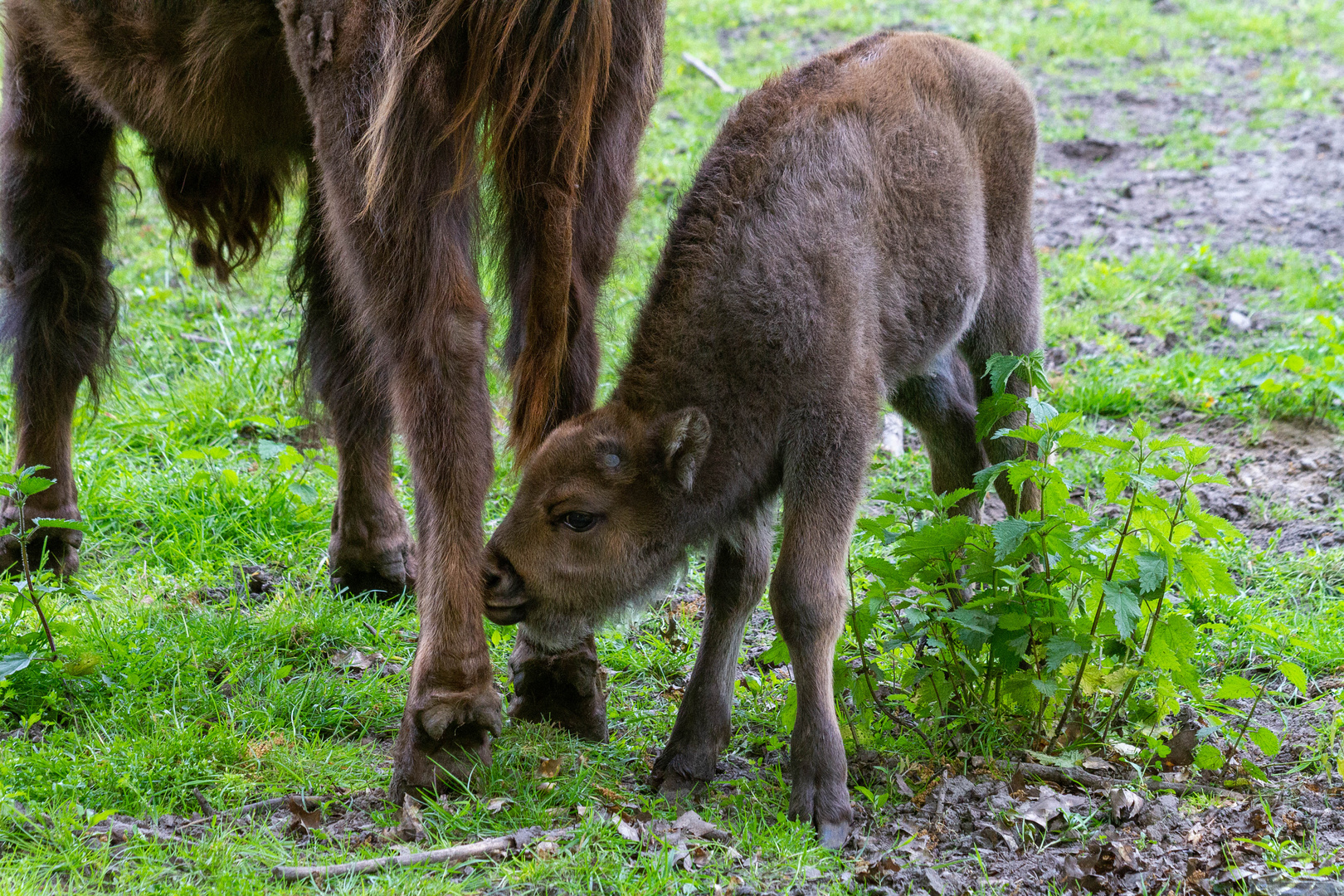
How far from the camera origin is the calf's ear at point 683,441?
303 centimetres

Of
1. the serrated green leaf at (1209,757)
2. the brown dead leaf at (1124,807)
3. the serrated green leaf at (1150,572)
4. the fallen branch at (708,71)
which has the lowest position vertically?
the brown dead leaf at (1124,807)

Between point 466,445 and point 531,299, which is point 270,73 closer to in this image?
point 531,299

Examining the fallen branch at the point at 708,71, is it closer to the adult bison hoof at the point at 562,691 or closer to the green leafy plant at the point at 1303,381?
the green leafy plant at the point at 1303,381

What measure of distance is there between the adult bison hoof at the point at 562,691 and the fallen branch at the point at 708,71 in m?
7.08

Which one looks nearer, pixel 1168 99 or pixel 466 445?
pixel 466 445

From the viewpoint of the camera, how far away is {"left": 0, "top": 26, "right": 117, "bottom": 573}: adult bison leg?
13.9 ft

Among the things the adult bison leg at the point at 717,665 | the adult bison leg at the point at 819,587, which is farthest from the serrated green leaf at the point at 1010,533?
the adult bison leg at the point at 717,665

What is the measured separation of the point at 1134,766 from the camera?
3.11 metres

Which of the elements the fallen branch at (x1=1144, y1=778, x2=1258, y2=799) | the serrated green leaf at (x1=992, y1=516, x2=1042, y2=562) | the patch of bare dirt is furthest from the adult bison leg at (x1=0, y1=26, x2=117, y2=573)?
the patch of bare dirt

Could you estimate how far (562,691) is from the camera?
344 centimetres

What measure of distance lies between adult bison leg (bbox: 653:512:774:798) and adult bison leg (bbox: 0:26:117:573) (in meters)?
2.37

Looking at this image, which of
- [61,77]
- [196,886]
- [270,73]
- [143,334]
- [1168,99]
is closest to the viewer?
[196,886]

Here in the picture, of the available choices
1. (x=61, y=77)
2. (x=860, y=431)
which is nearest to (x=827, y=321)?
(x=860, y=431)

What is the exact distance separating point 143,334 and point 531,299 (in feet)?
12.5
